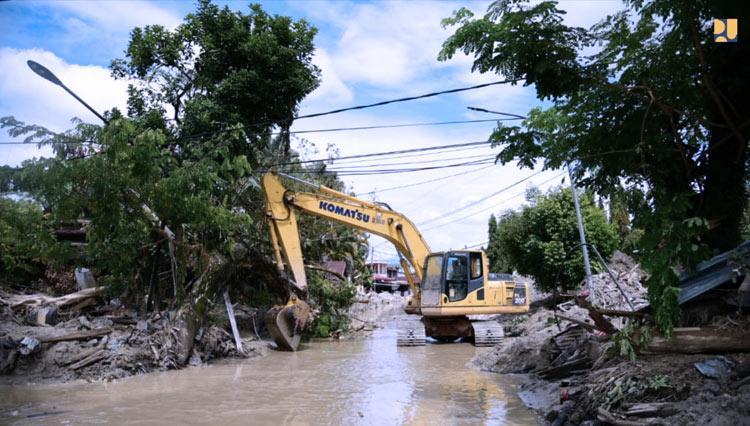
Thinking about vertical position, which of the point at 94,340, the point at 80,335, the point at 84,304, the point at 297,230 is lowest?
the point at 94,340

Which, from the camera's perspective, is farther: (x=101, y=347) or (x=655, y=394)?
(x=101, y=347)

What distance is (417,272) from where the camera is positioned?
688 inches

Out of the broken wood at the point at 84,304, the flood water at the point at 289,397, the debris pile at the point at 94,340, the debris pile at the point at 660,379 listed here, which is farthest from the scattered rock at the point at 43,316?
the debris pile at the point at 660,379

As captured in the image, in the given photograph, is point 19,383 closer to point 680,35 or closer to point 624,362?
point 624,362

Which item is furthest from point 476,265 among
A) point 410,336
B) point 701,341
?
point 701,341

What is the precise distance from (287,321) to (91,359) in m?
4.98

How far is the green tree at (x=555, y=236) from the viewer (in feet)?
70.4

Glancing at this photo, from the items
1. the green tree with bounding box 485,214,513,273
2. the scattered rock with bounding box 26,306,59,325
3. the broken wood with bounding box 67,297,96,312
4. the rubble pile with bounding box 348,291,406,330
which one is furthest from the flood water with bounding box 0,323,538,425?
the green tree with bounding box 485,214,513,273

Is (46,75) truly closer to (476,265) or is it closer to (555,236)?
(476,265)

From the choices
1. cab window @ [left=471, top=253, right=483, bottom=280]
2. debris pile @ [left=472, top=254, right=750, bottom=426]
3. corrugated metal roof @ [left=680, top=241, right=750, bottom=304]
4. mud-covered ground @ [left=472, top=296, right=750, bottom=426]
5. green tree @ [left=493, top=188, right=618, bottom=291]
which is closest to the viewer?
mud-covered ground @ [left=472, top=296, right=750, bottom=426]

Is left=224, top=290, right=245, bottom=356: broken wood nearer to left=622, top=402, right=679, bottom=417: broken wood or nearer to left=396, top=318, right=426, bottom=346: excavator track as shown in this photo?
left=396, top=318, right=426, bottom=346: excavator track

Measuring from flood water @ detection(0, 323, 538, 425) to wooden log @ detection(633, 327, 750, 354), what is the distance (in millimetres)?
1956

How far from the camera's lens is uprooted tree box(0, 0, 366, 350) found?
12.8 m

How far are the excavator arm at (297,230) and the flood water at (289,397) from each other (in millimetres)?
1450
